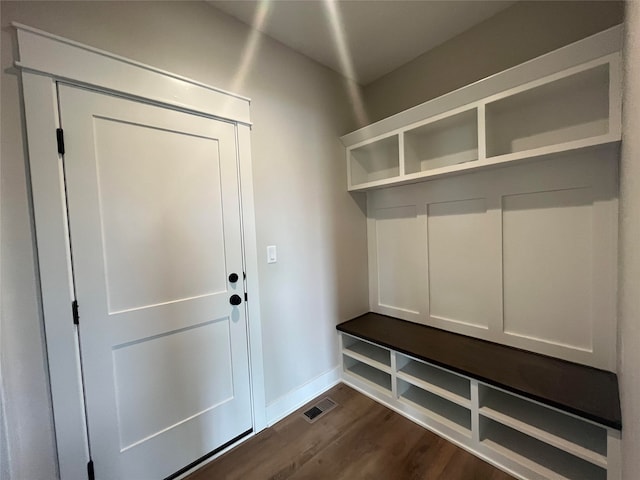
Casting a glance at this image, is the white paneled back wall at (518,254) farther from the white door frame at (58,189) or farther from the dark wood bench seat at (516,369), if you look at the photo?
the white door frame at (58,189)

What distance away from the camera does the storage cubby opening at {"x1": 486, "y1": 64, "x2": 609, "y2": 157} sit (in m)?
1.44

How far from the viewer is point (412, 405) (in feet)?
6.24

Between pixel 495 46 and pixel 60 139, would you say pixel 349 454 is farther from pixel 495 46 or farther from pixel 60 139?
pixel 495 46

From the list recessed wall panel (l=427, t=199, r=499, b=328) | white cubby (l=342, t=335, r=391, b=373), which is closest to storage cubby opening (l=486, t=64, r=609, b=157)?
recessed wall panel (l=427, t=199, r=499, b=328)

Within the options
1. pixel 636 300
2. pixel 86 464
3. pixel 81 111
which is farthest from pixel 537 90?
pixel 86 464

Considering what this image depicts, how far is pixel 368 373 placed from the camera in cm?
237

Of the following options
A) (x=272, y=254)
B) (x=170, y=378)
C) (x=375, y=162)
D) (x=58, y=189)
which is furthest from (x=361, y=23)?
(x=170, y=378)

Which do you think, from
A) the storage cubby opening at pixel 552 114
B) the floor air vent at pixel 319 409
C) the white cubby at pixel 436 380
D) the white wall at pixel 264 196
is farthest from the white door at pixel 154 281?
the storage cubby opening at pixel 552 114

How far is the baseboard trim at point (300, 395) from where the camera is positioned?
6.33ft

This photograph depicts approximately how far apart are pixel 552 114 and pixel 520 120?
161 millimetres

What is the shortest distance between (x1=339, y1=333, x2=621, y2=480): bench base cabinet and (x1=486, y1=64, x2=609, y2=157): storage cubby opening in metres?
1.53

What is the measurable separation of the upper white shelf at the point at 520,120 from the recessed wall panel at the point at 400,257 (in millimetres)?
391

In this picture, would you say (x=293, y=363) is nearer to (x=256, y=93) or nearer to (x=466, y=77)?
(x=256, y=93)

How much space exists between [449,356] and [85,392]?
2040 millimetres
